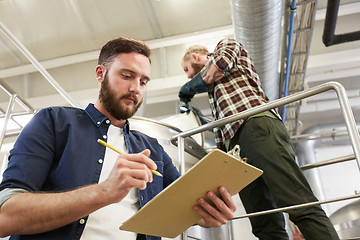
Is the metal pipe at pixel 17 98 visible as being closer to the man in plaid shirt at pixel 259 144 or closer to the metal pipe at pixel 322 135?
the man in plaid shirt at pixel 259 144

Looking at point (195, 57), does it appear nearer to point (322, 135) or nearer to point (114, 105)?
point (114, 105)

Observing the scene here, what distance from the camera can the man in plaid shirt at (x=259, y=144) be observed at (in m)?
1.15

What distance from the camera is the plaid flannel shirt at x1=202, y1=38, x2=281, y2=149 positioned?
1.46 meters

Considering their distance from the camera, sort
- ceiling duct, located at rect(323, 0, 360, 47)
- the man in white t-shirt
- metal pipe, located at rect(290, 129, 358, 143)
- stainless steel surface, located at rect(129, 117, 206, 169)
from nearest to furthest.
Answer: the man in white t-shirt, stainless steel surface, located at rect(129, 117, 206, 169), ceiling duct, located at rect(323, 0, 360, 47), metal pipe, located at rect(290, 129, 358, 143)

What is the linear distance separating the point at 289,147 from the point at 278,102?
20cm

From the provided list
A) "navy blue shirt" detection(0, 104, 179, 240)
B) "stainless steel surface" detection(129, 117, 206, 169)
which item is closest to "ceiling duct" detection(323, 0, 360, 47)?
"stainless steel surface" detection(129, 117, 206, 169)

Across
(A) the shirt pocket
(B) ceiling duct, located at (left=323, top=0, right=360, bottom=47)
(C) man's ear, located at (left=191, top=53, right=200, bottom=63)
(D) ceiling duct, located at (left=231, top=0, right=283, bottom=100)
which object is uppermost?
(D) ceiling duct, located at (left=231, top=0, right=283, bottom=100)

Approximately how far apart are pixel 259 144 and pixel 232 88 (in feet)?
1.09

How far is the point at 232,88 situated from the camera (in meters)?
1.52

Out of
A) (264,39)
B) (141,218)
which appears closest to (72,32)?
(264,39)

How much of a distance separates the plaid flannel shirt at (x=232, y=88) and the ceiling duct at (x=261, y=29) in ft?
1.84

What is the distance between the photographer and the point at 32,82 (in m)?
4.32

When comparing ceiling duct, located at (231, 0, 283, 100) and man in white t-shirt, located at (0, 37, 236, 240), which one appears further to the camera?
ceiling duct, located at (231, 0, 283, 100)

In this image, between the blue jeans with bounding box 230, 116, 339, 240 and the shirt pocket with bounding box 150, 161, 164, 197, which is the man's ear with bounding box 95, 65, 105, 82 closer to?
the shirt pocket with bounding box 150, 161, 164, 197
